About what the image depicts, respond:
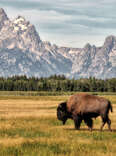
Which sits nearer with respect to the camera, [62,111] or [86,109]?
[86,109]

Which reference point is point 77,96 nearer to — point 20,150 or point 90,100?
point 90,100

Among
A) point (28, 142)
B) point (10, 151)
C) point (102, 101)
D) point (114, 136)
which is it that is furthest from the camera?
point (102, 101)

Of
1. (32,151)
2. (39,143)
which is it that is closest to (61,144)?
(39,143)

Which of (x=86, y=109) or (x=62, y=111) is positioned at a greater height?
(x=86, y=109)

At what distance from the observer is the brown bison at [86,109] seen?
2080 cm

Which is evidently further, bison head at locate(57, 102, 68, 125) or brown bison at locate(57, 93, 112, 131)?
bison head at locate(57, 102, 68, 125)

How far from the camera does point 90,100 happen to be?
21203 millimetres

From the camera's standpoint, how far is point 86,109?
21.0 m

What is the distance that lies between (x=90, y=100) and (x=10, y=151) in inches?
357

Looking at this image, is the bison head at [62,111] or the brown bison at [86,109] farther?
the bison head at [62,111]

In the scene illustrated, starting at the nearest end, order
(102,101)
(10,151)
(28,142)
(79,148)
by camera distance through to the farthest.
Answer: (10,151), (79,148), (28,142), (102,101)

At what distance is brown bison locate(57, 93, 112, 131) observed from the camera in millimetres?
20797

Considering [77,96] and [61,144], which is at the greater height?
[77,96]

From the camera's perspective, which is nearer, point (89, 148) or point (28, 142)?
point (89, 148)
